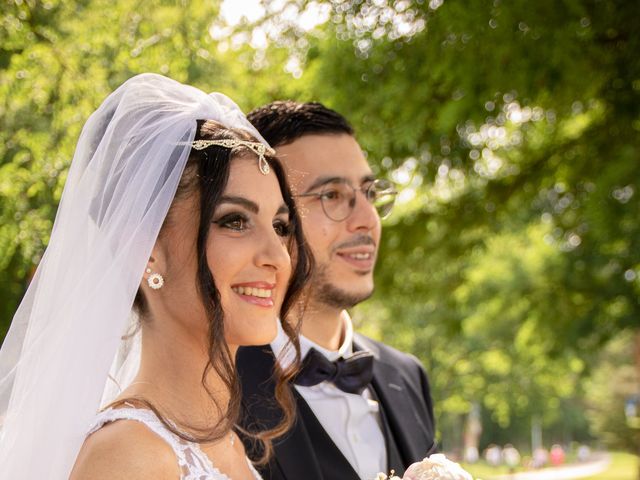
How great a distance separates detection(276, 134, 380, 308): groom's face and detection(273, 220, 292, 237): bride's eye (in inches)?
35.0

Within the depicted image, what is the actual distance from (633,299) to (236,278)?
7.76 meters

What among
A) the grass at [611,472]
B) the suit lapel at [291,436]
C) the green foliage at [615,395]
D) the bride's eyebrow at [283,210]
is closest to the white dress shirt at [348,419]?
Answer: the suit lapel at [291,436]

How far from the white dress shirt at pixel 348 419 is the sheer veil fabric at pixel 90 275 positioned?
3.67 ft

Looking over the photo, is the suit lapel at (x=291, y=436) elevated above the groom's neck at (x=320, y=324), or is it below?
below

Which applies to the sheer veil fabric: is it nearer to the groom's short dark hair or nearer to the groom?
the groom

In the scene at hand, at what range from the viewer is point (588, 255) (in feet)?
29.8

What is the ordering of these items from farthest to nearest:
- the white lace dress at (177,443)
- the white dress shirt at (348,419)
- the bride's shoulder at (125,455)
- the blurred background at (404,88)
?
the blurred background at (404,88), the white dress shirt at (348,419), the white lace dress at (177,443), the bride's shoulder at (125,455)

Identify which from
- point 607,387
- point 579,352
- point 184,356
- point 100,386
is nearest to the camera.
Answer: point 100,386

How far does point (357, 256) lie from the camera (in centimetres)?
373

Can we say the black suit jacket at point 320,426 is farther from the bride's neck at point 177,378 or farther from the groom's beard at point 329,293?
the bride's neck at point 177,378

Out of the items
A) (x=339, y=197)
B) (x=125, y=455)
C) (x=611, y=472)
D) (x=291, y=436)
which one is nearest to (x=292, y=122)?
(x=339, y=197)

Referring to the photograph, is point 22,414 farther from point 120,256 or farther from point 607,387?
point 607,387

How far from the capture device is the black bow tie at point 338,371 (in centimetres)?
353

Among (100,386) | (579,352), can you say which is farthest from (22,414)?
(579,352)
